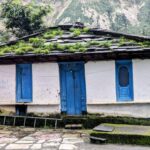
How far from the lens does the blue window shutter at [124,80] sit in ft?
41.5

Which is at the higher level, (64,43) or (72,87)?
(64,43)

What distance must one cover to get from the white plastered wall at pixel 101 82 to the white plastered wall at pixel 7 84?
9.51 feet

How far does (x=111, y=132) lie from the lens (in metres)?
10.2

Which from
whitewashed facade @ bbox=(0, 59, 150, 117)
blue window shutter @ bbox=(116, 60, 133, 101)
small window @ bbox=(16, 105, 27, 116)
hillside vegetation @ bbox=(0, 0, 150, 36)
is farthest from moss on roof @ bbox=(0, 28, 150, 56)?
hillside vegetation @ bbox=(0, 0, 150, 36)

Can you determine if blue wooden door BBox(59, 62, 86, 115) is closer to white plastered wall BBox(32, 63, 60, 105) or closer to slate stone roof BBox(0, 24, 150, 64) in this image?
white plastered wall BBox(32, 63, 60, 105)

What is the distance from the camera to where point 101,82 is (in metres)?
12.7

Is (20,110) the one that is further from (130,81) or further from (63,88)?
(130,81)

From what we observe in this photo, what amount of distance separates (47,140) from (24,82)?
12.4 ft

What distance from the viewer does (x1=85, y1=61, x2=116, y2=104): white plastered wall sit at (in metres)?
12.6

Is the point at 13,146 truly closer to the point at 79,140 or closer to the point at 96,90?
the point at 79,140

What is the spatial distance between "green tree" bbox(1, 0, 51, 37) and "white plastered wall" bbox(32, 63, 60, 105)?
8.30 metres

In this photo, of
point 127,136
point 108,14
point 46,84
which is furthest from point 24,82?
point 108,14

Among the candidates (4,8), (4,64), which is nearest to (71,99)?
(4,64)

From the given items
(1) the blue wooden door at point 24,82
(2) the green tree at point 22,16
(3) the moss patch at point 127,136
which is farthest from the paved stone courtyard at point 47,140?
(2) the green tree at point 22,16
